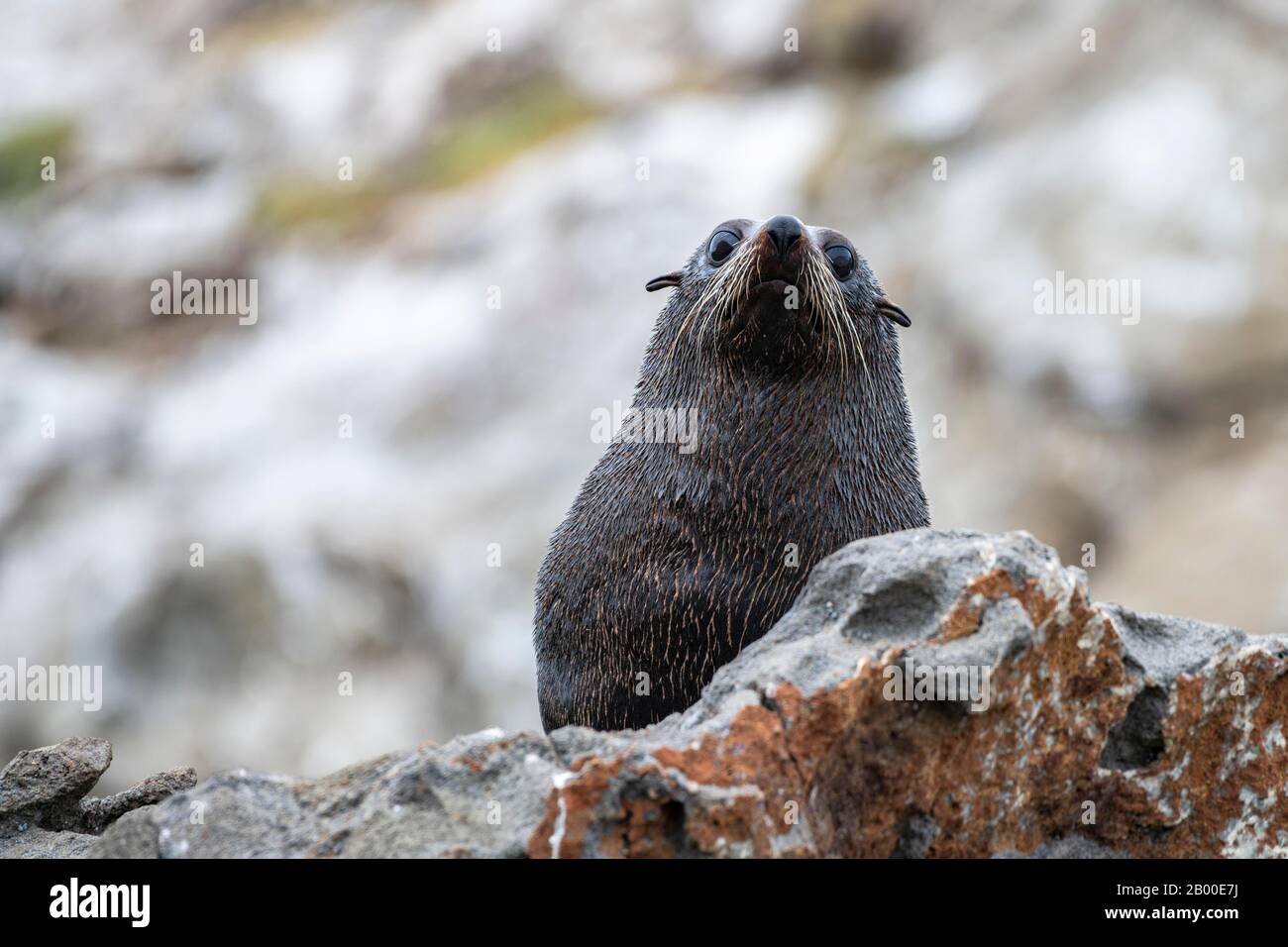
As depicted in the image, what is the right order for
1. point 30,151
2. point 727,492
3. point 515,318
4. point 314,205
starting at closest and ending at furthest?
point 727,492
point 515,318
point 314,205
point 30,151

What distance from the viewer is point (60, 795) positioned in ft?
22.1

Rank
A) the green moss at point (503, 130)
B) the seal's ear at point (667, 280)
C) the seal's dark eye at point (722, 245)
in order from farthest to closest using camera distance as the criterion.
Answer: the green moss at point (503, 130) → the seal's ear at point (667, 280) → the seal's dark eye at point (722, 245)

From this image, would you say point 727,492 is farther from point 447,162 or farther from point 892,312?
point 447,162

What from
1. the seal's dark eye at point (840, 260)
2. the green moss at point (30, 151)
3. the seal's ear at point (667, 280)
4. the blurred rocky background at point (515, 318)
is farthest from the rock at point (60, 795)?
the green moss at point (30, 151)

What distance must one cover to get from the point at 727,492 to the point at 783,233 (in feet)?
4.31

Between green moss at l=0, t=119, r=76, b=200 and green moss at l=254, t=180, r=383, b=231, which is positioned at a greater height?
green moss at l=0, t=119, r=76, b=200

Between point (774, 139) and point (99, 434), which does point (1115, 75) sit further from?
point (99, 434)

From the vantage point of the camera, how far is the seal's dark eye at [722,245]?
Answer: 323 inches

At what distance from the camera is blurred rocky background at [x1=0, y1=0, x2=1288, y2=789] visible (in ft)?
66.6

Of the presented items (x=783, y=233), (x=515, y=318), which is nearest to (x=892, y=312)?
(x=783, y=233)

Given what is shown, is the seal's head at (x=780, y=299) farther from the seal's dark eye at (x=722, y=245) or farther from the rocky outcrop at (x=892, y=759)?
the rocky outcrop at (x=892, y=759)

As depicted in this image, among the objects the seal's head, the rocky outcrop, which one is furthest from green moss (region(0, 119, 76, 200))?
the rocky outcrop

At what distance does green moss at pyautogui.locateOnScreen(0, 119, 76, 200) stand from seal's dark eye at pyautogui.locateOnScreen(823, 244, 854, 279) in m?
24.1

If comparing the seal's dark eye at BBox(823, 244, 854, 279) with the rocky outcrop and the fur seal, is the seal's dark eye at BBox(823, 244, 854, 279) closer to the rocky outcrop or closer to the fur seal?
the fur seal
